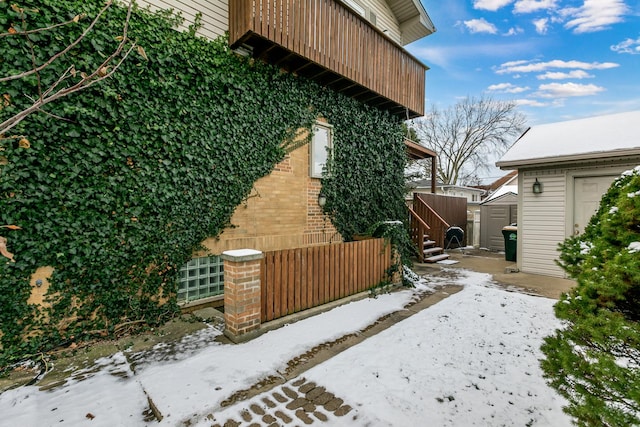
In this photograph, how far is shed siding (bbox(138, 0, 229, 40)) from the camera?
4182 mm

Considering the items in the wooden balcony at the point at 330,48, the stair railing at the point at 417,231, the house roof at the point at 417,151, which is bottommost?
the stair railing at the point at 417,231

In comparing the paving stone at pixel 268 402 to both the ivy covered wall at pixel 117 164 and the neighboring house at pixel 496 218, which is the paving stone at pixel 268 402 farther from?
the neighboring house at pixel 496 218

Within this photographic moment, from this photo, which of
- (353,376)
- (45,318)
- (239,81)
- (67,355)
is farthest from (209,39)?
(353,376)

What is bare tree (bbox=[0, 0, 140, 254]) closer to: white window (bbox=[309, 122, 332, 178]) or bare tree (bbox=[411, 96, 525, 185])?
white window (bbox=[309, 122, 332, 178])

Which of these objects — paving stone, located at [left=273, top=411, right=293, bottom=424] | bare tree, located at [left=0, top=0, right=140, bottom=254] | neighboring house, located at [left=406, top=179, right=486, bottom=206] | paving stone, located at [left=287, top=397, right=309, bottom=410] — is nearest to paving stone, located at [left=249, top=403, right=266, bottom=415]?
paving stone, located at [left=273, top=411, right=293, bottom=424]

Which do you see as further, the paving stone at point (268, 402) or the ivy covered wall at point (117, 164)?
the ivy covered wall at point (117, 164)

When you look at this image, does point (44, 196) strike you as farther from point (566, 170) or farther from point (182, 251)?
point (566, 170)

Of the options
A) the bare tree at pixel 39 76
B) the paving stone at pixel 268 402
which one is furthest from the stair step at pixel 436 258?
the bare tree at pixel 39 76

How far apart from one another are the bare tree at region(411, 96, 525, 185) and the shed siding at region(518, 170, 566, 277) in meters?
19.5

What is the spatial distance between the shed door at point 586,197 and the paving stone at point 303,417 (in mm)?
7469

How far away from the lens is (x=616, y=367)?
1.30 meters

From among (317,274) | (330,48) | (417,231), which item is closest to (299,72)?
(330,48)

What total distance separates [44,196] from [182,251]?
1.67m

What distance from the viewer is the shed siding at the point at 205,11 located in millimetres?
4182
